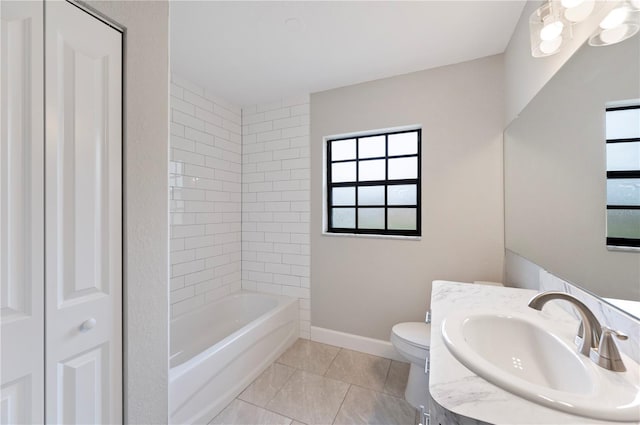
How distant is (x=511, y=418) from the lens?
1.64 feet

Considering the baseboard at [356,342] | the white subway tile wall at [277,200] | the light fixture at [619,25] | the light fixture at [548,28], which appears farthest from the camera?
the white subway tile wall at [277,200]

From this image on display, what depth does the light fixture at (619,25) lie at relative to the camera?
747 millimetres

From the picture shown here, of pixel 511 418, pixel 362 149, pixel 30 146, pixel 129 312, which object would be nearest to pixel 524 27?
pixel 362 149

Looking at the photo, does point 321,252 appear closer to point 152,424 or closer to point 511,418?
point 152,424

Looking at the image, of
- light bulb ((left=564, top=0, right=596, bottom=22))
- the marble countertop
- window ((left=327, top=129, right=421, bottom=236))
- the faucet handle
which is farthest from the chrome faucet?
window ((left=327, top=129, right=421, bottom=236))

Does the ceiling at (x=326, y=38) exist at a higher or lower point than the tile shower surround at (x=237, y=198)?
higher

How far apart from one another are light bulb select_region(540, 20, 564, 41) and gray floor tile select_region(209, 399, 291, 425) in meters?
2.49

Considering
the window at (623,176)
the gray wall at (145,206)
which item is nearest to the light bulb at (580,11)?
the window at (623,176)

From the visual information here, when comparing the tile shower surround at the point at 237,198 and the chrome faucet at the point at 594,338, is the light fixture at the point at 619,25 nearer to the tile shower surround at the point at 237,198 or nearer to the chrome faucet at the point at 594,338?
the chrome faucet at the point at 594,338

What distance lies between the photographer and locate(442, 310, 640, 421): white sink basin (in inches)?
20.8

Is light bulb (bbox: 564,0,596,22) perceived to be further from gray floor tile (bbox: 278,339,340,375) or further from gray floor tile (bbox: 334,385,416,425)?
gray floor tile (bbox: 278,339,340,375)

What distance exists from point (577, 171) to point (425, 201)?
1146mm

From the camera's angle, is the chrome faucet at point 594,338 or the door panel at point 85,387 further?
the door panel at point 85,387

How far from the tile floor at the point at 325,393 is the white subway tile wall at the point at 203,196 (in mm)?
1041
